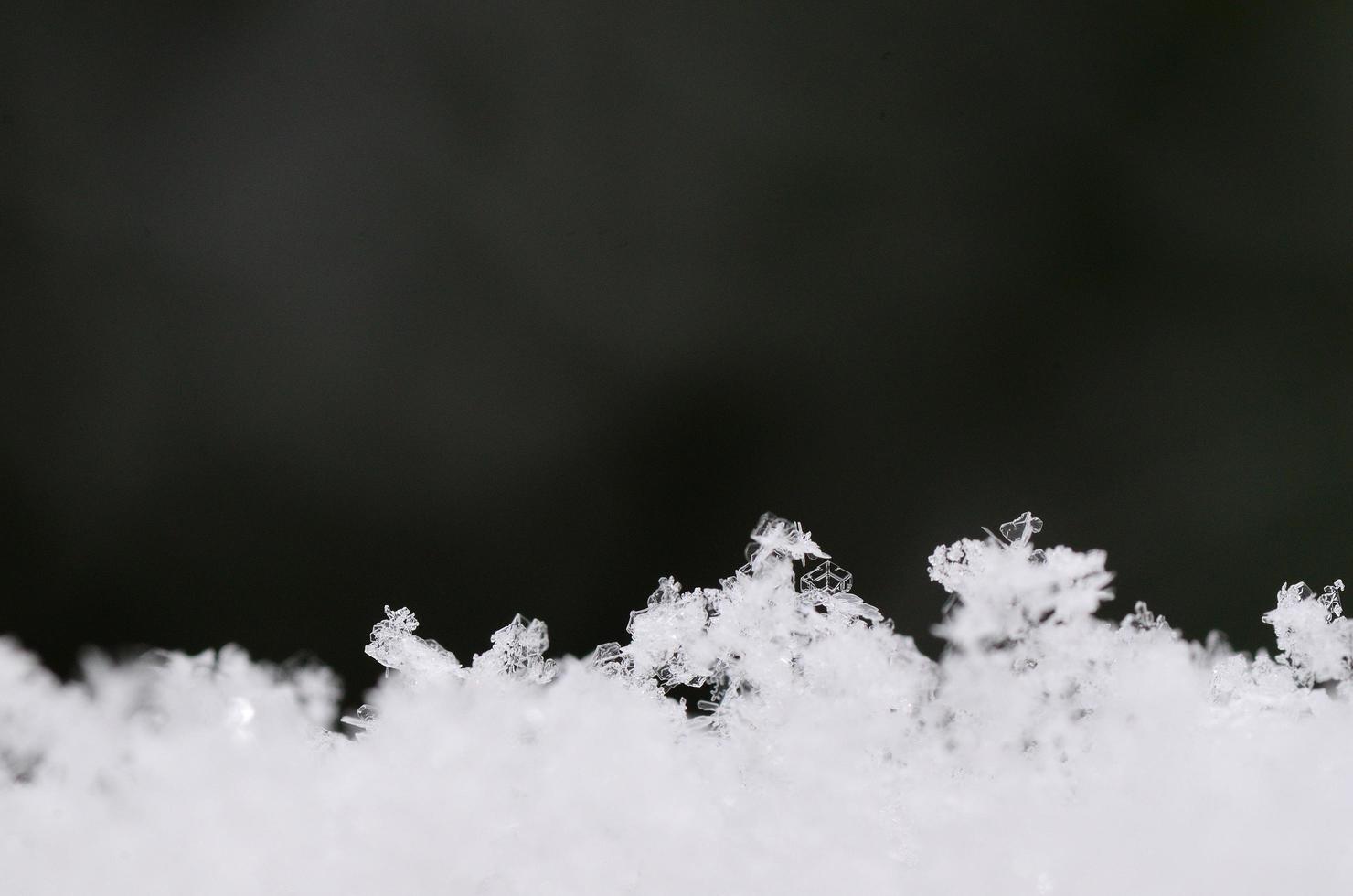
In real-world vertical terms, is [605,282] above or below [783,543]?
above

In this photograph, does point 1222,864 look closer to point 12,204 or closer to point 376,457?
point 376,457

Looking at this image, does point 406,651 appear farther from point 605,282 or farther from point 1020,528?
point 605,282

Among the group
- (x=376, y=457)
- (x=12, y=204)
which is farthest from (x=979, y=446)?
(x=12, y=204)

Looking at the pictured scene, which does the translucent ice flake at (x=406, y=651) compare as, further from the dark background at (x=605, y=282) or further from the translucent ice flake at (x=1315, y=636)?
the dark background at (x=605, y=282)

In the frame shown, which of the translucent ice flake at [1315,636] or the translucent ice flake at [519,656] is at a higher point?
the translucent ice flake at [1315,636]

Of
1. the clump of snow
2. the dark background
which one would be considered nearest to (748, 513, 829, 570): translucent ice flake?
the clump of snow

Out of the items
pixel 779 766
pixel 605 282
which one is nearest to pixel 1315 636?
pixel 779 766

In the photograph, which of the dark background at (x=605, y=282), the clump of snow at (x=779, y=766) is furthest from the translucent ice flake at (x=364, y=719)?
the dark background at (x=605, y=282)
